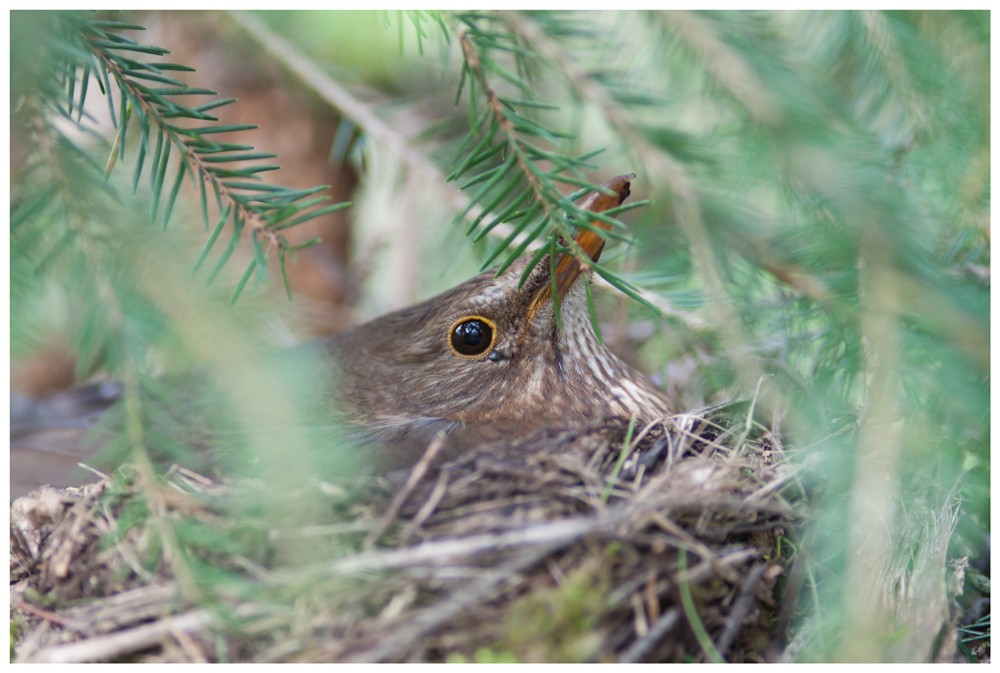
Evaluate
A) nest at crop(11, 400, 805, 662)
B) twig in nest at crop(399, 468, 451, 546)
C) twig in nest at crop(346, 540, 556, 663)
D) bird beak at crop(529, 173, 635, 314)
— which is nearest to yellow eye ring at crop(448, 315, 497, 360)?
bird beak at crop(529, 173, 635, 314)

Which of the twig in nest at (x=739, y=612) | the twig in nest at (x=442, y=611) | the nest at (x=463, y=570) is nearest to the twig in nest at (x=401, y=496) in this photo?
the nest at (x=463, y=570)

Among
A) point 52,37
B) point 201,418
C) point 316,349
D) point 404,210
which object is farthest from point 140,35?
point 52,37

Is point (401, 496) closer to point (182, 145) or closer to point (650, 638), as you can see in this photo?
point (650, 638)

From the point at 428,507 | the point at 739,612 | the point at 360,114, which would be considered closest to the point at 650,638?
the point at 739,612

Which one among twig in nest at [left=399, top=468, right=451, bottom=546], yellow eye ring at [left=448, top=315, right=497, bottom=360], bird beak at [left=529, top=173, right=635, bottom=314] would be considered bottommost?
twig in nest at [left=399, top=468, right=451, bottom=546]

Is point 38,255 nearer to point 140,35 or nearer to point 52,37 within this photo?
point 52,37

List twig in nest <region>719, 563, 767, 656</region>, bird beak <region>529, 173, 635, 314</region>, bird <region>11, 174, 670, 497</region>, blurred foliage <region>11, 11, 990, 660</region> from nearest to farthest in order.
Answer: blurred foliage <region>11, 11, 990, 660</region> < twig in nest <region>719, 563, 767, 656</region> < bird beak <region>529, 173, 635, 314</region> < bird <region>11, 174, 670, 497</region>

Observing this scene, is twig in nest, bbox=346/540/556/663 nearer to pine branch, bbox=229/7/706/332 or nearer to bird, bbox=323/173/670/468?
bird, bbox=323/173/670/468
